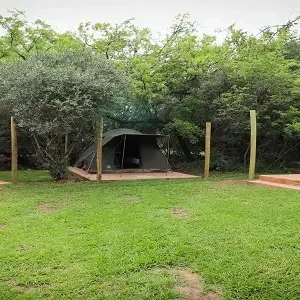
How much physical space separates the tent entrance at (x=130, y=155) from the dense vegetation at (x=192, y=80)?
3.64ft

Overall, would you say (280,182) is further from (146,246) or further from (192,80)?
(146,246)

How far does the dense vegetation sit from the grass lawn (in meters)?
5.07

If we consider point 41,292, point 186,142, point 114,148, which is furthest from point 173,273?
point 186,142

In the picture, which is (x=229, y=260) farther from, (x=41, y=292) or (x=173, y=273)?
(x=41, y=292)

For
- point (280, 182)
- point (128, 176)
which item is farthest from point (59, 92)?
point (280, 182)

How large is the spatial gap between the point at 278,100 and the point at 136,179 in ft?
16.2

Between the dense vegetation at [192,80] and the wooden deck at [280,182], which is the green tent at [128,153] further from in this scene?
the wooden deck at [280,182]

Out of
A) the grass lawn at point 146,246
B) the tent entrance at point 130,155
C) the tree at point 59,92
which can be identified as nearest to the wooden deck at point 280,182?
the grass lawn at point 146,246

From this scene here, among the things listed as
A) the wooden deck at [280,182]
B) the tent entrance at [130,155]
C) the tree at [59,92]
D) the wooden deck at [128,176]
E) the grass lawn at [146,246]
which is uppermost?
the tree at [59,92]

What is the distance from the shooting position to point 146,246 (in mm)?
3605

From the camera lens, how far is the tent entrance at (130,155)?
1140 centimetres

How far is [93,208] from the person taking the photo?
548cm

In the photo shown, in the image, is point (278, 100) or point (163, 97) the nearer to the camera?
point (278, 100)

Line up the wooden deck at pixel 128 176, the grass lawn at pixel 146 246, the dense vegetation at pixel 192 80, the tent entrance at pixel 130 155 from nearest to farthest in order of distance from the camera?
the grass lawn at pixel 146 246 < the wooden deck at pixel 128 176 < the dense vegetation at pixel 192 80 < the tent entrance at pixel 130 155
